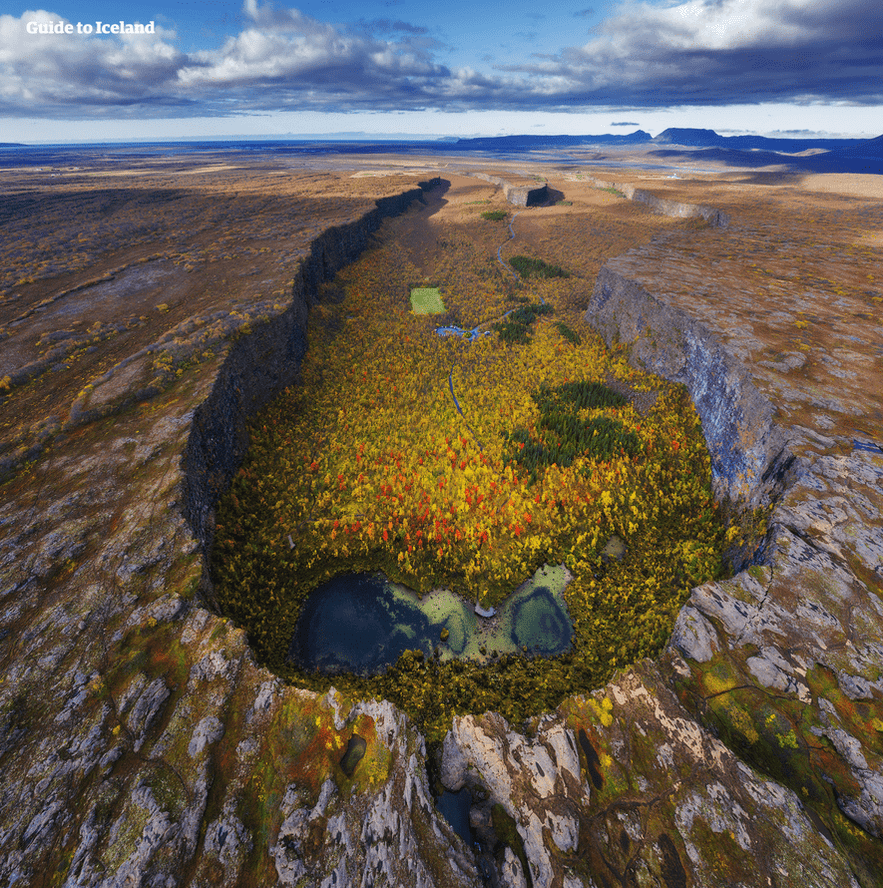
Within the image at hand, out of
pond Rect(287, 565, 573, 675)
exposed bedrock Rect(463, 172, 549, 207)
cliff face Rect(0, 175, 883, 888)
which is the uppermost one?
exposed bedrock Rect(463, 172, 549, 207)

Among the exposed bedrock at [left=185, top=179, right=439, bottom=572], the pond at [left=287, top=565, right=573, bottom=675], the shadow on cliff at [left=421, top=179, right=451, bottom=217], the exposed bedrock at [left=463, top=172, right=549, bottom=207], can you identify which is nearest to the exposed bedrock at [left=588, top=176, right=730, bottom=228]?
the exposed bedrock at [left=463, top=172, right=549, bottom=207]

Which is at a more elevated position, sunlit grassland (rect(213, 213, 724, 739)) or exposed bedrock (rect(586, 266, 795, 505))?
exposed bedrock (rect(586, 266, 795, 505))

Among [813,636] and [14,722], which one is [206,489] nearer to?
[14,722]

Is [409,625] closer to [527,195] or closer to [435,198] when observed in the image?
[527,195]

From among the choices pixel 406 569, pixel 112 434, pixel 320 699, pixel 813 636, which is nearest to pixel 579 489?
pixel 406 569

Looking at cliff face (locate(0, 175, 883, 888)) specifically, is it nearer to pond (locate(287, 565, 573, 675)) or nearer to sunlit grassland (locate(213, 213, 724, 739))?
sunlit grassland (locate(213, 213, 724, 739))

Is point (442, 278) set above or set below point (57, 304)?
below
